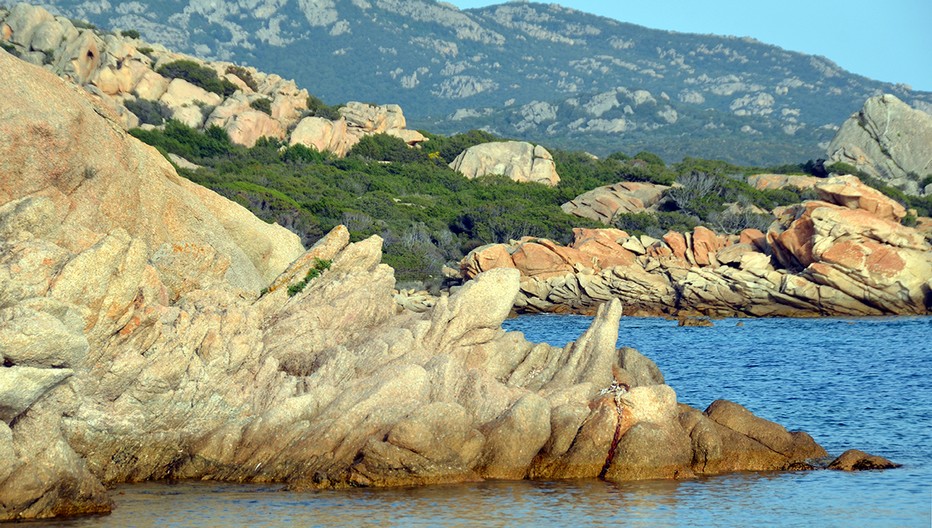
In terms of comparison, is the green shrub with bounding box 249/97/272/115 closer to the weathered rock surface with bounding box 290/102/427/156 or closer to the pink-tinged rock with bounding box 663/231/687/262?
the weathered rock surface with bounding box 290/102/427/156

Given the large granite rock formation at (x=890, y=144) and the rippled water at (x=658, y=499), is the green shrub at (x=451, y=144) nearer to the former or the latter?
the large granite rock formation at (x=890, y=144)

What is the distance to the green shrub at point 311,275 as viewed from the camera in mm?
27672

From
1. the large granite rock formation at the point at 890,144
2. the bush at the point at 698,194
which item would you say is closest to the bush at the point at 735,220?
the bush at the point at 698,194

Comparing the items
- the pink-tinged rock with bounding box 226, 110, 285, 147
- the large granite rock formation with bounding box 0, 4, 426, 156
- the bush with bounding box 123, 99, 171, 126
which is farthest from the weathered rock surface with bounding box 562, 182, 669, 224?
the bush with bounding box 123, 99, 171, 126

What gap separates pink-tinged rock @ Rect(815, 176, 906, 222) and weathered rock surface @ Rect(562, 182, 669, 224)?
27.4 meters

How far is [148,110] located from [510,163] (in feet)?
111

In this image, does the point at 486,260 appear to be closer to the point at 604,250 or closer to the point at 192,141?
the point at 604,250

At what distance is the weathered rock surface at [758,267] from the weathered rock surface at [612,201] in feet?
61.9

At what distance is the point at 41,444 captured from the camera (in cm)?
1733

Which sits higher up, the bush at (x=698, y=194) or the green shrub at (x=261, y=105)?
the green shrub at (x=261, y=105)

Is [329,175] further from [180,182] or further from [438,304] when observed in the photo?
[438,304]

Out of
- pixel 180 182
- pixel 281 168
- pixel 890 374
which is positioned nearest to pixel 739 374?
pixel 890 374

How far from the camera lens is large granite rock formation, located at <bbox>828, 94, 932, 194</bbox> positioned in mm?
110000

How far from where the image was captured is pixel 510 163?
11250 centimetres
